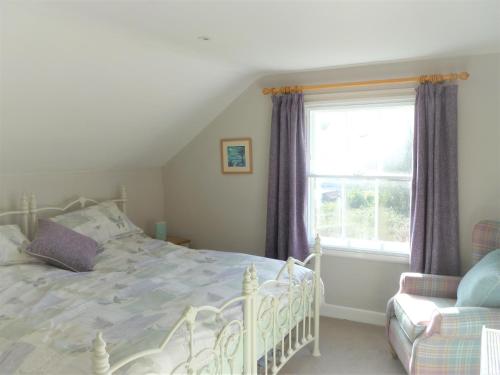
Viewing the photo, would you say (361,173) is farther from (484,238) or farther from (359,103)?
(484,238)

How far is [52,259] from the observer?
9.20ft

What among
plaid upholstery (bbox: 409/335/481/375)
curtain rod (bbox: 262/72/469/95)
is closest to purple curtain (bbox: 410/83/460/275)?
curtain rod (bbox: 262/72/469/95)

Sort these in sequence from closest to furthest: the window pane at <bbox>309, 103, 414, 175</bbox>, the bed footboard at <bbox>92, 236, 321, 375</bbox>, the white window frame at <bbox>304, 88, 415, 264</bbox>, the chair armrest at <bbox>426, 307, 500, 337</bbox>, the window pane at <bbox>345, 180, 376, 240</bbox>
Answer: the bed footboard at <bbox>92, 236, 321, 375</bbox>, the chair armrest at <bbox>426, 307, 500, 337</bbox>, the white window frame at <bbox>304, 88, 415, 264</bbox>, the window pane at <bbox>309, 103, 414, 175</bbox>, the window pane at <bbox>345, 180, 376, 240</bbox>

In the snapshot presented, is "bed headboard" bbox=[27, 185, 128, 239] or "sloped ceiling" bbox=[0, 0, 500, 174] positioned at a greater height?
"sloped ceiling" bbox=[0, 0, 500, 174]

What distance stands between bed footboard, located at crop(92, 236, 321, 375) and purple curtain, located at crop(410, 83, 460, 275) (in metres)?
1.00

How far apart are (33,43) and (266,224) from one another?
8.27 ft

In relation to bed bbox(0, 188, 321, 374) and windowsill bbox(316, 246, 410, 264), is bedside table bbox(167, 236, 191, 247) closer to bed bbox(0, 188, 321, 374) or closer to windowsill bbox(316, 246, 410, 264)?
bed bbox(0, 188, 321, 374)

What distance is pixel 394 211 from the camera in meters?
3.53

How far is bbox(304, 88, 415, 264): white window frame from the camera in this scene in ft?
10.9

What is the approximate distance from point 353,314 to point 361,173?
52.7 inches

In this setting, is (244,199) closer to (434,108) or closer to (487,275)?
(434,108)

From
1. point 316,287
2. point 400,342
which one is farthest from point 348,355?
point 316,287

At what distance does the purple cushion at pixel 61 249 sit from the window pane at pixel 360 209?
2.33 meters

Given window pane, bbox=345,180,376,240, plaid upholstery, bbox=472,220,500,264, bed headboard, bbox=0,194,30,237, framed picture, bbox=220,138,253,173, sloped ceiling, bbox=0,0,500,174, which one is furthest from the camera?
framed picture, bbox=220,138,253,173
